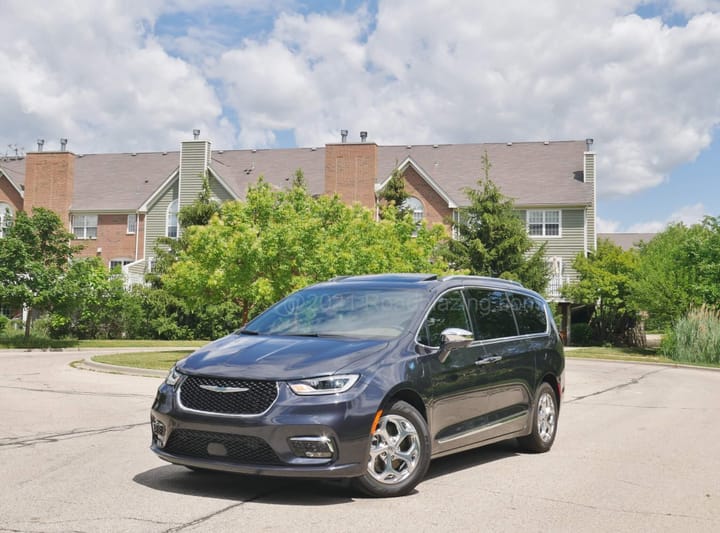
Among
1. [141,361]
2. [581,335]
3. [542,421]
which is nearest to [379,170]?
[581,335]

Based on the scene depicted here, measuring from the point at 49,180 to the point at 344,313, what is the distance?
46845mm

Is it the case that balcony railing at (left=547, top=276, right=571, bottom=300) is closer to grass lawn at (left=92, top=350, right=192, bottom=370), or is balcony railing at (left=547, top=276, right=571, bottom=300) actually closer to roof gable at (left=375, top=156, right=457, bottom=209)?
roof gable at (left=375, top=156, right=457, bottom=209)

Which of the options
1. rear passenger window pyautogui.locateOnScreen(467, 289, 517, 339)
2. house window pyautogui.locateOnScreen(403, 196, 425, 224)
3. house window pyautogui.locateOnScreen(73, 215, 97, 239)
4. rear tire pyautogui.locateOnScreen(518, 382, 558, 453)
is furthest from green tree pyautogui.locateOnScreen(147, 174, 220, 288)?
rear passenger window pyautogui.locateOnScreen(467, 289, 517, 339)

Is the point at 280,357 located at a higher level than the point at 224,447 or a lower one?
higher

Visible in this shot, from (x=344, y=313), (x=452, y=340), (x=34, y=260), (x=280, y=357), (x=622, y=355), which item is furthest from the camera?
(x=622, y=355)

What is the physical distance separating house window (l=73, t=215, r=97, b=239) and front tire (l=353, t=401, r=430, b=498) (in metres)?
46.2

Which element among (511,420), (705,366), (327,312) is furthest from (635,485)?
(705,366)

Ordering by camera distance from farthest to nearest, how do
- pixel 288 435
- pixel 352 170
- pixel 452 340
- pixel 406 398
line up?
pixel 352 170, pixel 452 340, pixel 406 398, pixel 288 435

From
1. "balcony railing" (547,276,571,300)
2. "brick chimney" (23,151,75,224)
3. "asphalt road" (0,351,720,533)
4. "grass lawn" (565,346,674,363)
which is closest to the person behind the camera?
"asphalt road" (0,351,720,533)

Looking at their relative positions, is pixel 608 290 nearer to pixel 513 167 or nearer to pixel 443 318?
pixel 513 167

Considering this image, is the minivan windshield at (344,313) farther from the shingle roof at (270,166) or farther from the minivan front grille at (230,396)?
the shingle roof at (270,166)

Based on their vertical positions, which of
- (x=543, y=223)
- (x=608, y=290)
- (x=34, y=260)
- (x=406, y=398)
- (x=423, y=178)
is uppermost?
(x=423, y=178)

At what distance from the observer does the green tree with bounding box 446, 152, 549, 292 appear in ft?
126

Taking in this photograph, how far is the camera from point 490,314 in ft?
27.9
